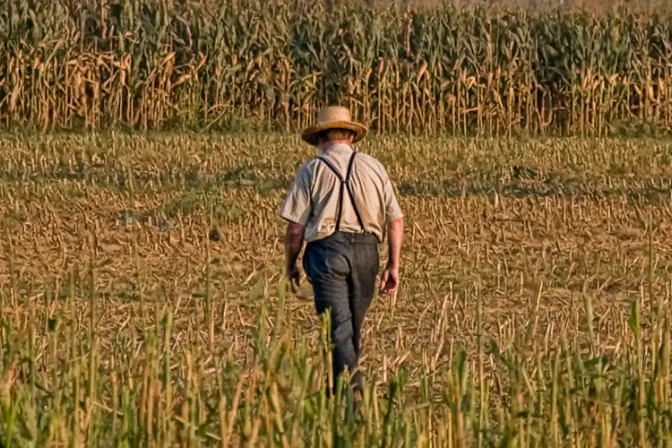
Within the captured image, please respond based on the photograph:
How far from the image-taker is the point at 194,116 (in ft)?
75.9

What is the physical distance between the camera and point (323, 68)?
23.9 metres

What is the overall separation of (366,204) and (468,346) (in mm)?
1636

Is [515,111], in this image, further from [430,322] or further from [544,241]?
[430,322]

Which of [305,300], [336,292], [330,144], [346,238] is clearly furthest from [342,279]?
[305,300]

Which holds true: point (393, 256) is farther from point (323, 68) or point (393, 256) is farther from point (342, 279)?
point (323, 68)

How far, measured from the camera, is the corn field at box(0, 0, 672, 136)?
2305 cm

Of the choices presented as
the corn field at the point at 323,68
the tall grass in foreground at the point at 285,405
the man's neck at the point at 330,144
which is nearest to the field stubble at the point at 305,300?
the tall grass in foreground at the point at 285,405

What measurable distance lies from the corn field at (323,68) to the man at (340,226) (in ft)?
51.5

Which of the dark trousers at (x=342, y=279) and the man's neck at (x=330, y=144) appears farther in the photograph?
the man's neck at (x=330, y=144)

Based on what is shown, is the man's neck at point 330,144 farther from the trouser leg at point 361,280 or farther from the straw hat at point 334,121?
the trouser leg at point 361,280

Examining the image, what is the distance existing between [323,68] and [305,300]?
544 inches

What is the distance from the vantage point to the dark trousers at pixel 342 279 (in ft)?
23.2

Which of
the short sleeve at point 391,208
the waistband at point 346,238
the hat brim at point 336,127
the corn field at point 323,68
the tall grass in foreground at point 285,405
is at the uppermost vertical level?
the corn field at point 323,68

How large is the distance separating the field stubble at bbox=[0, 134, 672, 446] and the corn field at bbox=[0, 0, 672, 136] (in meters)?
2.15
